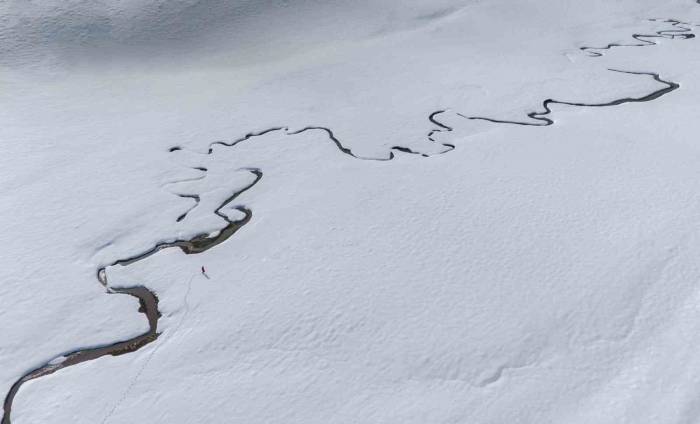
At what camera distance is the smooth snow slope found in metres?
2.74

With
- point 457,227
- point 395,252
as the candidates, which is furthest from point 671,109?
point 395,252

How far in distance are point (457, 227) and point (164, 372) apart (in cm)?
189

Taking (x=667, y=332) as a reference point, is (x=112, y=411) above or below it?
above

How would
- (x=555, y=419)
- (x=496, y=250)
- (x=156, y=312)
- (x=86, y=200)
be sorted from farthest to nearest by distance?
(x=86, y=200) → (x=496, y=250) → (x=156, y=312) → (x=555, y=419)

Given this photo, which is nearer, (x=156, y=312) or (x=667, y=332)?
(x=667, y=332)

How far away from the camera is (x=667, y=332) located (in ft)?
9.61

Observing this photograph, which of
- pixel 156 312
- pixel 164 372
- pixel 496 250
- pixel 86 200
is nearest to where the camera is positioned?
pixel 164 372

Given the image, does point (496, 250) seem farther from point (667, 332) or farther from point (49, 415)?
point (49, 415)

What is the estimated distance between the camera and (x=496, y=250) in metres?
3.53

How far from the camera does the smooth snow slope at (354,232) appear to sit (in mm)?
2744

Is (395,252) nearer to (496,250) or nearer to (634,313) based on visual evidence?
(496,250)

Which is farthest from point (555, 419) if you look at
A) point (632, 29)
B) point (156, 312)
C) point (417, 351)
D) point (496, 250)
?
point (632, 29)

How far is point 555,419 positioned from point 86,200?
336 cm

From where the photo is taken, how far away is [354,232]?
382cm
